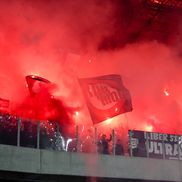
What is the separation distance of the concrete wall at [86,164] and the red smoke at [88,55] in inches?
130

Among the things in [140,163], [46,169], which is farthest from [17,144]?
[140,163]

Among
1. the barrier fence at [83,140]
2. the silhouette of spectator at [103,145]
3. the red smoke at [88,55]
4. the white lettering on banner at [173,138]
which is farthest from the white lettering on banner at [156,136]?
the red smoke at [88,55]

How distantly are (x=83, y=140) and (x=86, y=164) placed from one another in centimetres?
81

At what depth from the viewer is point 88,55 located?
2089 cm

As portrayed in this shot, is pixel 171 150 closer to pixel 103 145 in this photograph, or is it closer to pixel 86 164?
pixel 103 145

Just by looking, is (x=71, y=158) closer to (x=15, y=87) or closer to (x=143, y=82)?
(x=15, y=87)

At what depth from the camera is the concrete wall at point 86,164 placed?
1198 cm

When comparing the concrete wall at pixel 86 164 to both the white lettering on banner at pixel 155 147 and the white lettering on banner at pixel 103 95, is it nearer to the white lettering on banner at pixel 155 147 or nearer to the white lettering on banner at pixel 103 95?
the white lettering on banner at pixel 155 147

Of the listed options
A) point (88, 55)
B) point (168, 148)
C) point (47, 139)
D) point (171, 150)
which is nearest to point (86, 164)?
point (47, 139)

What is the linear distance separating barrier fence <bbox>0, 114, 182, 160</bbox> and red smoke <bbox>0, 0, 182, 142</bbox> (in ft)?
9.11

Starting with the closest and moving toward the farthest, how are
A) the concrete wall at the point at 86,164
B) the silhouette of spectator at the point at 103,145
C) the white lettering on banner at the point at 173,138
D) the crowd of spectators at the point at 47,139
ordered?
the concrete wall at the point at 86,164, the crowd of spectators at the point at 47,139, the silhouette of spectator at the point at 103,145, the white lettering on banner at the point at 173,138

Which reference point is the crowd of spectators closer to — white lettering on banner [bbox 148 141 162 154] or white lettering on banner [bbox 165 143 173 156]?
white lettering on banner [bbox 148 141 162 154]

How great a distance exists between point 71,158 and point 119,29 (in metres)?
11.3

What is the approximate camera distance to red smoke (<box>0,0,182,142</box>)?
60.4ft
